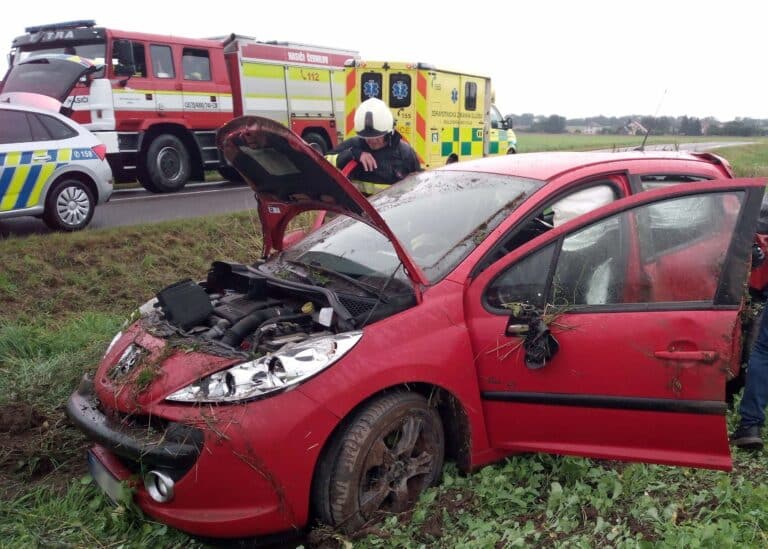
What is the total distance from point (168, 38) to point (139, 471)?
10.9 metres

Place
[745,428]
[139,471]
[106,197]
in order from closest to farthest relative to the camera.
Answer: [139,471] → [745,428] → [106,197]

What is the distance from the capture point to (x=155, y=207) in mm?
10062

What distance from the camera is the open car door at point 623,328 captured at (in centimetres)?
268

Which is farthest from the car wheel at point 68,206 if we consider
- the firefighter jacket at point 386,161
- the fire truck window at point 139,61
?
the fire truck window at point 139,61

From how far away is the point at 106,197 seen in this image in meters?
8.34

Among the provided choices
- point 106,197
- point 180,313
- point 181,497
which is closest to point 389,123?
point 180,313

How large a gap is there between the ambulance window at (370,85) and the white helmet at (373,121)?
648 cm

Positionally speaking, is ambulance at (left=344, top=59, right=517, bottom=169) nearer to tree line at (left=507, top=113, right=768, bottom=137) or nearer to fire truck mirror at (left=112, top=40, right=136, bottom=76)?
fire truck mirror at (left=112, top=40, right=136, bottom=76)

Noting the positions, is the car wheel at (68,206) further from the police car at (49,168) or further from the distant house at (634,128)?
the distant house at (634,128)

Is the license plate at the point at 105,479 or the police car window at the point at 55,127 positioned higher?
the police car window at the point at 55,127

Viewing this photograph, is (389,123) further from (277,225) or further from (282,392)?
(282,392)

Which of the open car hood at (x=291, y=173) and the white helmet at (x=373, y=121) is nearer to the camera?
the open car hood at (x=291, y=173)

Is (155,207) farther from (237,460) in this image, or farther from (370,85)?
(237,460)

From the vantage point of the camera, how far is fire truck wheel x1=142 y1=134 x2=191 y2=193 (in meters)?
11.6
